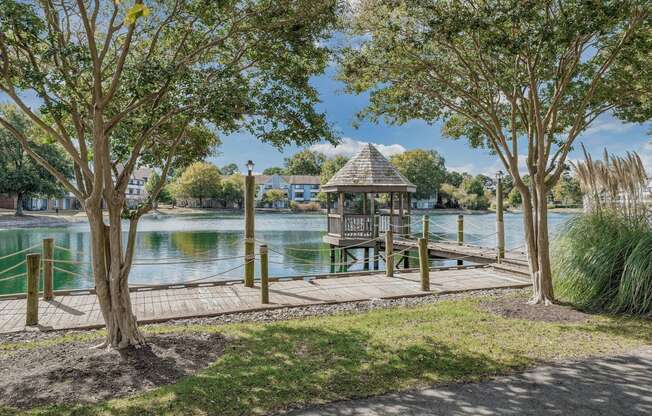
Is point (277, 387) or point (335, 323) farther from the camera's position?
point (335, 323)

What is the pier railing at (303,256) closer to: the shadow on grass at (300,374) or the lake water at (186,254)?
the lake water at (186,254)

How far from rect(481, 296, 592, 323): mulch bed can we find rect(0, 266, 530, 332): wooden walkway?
1.57 metres

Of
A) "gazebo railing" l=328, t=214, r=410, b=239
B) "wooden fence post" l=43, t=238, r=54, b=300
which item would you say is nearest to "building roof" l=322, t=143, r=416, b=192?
"gazebo railing" l=328, t=214, r=410, b=239

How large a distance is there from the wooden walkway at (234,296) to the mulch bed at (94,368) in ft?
4.68

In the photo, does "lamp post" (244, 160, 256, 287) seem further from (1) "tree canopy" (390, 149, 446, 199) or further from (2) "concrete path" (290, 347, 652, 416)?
(1) "tree canopy" (390, 149, 446, 199)

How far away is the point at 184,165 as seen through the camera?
19.3 ft

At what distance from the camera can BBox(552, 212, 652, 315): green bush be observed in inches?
215

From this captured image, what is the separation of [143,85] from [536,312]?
564 cm

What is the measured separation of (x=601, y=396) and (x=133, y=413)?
3.51 meters

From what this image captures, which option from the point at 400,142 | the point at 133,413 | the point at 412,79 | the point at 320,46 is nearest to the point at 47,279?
the point at 133,413

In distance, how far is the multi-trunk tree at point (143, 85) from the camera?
409 centimetres

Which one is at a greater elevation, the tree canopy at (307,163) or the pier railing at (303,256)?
the tree canopy at (307,163)

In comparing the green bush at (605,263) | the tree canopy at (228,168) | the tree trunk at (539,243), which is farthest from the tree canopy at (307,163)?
the green bush at (605,263)

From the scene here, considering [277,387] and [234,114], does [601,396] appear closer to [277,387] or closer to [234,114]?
[277,387]
